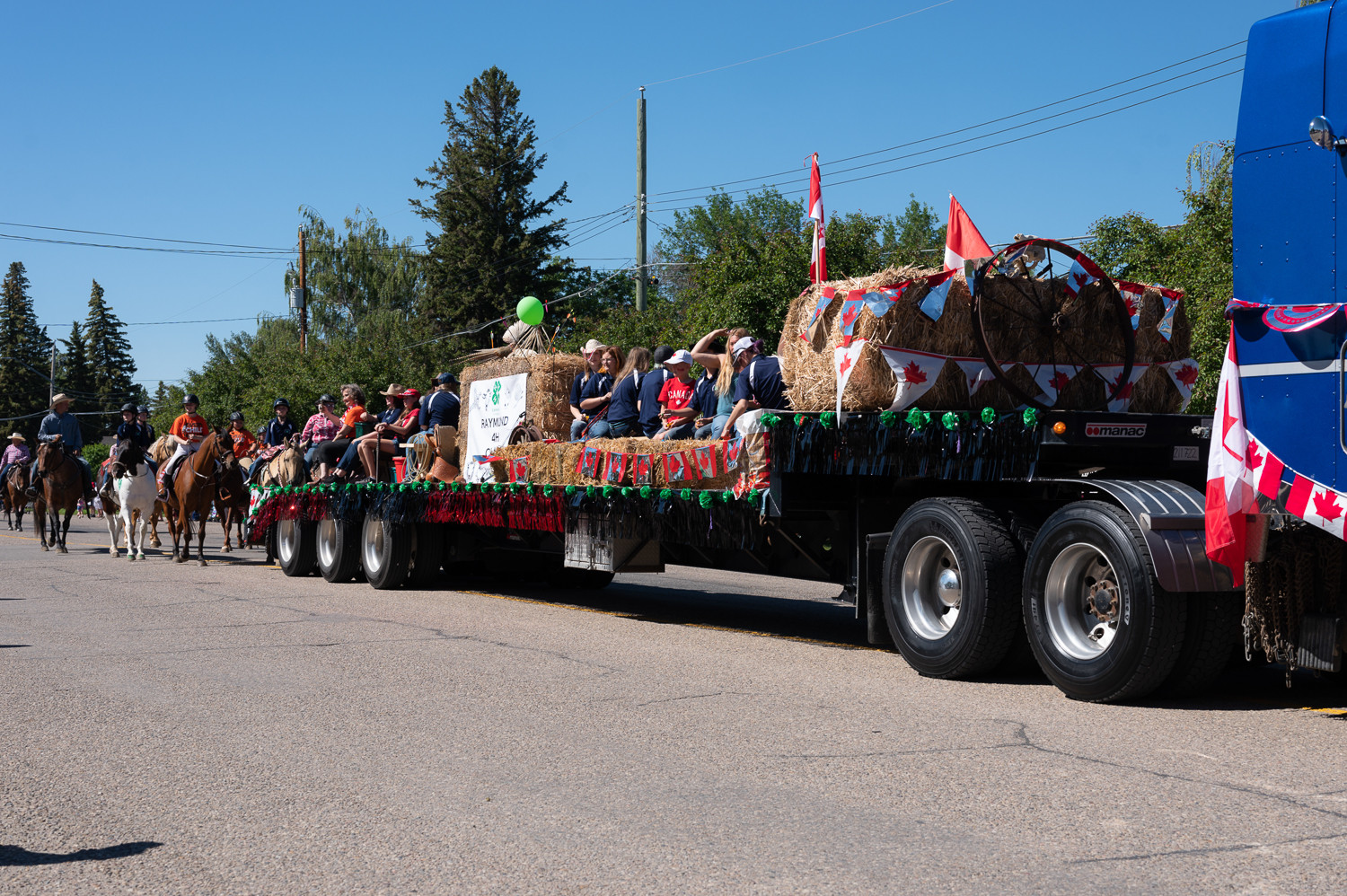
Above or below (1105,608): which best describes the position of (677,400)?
above

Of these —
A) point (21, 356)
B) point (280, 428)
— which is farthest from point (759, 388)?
point (21, 356)

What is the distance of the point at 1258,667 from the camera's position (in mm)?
8188

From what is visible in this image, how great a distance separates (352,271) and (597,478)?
55.8m

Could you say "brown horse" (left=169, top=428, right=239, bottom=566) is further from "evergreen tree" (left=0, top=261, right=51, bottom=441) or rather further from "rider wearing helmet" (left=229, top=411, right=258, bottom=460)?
"evergreen tree" (left=0, top=261, right=51, bottom=441)

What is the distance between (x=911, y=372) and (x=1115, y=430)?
1266mm

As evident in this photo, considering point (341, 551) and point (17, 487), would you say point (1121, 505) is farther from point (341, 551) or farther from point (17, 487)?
point (17, 487)

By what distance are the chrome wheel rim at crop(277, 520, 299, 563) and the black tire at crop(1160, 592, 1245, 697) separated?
12.1m

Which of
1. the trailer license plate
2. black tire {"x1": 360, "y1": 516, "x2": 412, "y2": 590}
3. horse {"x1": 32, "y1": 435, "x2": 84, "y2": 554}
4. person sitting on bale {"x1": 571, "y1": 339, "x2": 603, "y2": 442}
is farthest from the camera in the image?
horse {"x1": 32, "y1": 435, "x2": 84, "y2": 554}

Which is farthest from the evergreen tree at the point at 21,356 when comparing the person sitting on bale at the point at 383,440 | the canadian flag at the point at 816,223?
the canadian flag at the point at 816,223

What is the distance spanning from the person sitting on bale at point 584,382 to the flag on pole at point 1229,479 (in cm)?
747

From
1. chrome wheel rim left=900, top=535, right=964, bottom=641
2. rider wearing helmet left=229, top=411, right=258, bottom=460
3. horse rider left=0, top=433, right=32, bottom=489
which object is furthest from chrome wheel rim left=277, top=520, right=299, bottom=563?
horse rider left=0, top=433, right=32, bottom=489

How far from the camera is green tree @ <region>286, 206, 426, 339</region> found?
63.3 m

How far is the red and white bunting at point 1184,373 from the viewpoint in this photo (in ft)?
28.9

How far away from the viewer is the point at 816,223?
422 inches
